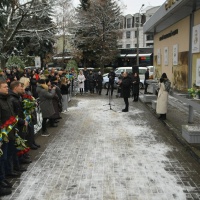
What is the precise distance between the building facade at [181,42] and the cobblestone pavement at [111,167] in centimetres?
205

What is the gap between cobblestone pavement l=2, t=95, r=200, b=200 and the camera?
5.07 m

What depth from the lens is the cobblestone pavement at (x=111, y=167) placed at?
5070mm

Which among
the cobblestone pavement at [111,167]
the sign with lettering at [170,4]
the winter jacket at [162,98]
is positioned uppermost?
the sign with lettering at [170,4]

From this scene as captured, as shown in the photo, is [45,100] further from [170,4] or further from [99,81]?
[99,81]

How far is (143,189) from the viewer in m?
5.19

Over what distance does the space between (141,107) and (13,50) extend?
25.4 m

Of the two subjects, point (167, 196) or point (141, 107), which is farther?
point (141, 107)

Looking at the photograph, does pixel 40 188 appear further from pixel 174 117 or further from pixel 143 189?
pixel 174 117

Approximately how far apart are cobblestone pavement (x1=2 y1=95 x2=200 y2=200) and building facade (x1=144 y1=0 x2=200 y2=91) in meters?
2.05

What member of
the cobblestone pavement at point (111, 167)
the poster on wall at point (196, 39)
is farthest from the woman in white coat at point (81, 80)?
the poster on wall at point (196, 39)

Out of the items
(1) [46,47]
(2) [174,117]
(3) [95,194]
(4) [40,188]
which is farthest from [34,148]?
(1) [46,47]

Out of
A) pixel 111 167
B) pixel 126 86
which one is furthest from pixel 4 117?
pixel 126 86

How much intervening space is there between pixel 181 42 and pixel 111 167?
20.6 feet

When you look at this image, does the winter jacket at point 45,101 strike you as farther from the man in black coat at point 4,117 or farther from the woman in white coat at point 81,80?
the woman in white coat at point 81,80
